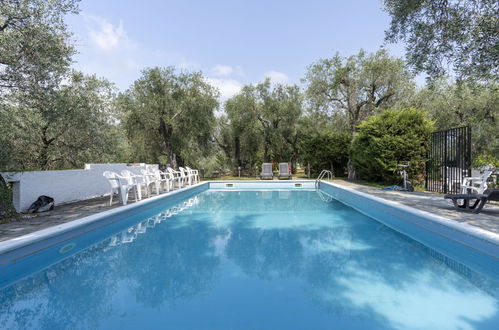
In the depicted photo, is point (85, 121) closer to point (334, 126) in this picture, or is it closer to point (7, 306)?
point (7, 306)

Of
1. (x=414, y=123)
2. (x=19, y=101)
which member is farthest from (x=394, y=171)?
(x=19, y=101)

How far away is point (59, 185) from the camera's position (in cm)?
712

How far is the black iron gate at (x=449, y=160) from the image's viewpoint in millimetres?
7745

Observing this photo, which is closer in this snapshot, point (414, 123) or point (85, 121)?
point (85, 121)

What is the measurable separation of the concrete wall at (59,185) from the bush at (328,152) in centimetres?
1227

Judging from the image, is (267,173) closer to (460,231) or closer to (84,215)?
(84,215)

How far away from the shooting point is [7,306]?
2.74 m

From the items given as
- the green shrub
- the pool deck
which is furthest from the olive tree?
the pool deck

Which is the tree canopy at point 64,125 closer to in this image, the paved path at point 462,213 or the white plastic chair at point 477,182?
the paved path at point 462,213

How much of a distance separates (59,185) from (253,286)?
Answer: 663 cm

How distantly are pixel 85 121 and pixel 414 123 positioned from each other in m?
11.9

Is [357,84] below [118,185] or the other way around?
the other way around

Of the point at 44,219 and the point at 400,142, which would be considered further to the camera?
the point at 400,142

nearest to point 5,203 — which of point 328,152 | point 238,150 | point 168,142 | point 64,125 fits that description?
point 64,125
